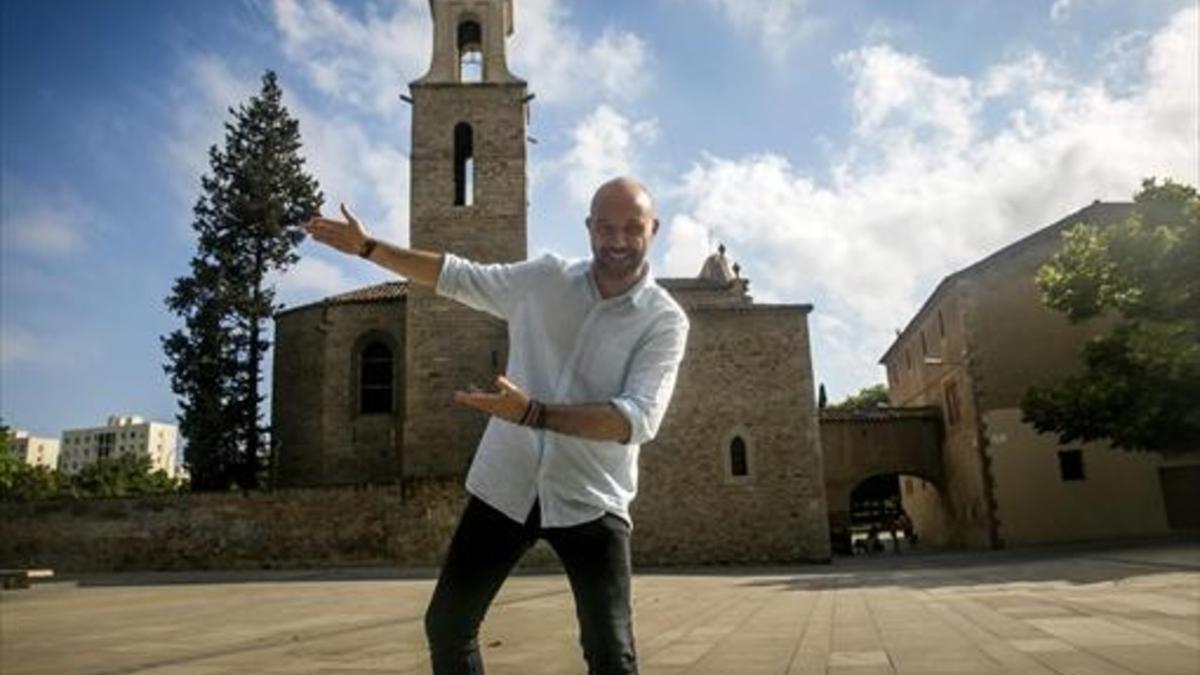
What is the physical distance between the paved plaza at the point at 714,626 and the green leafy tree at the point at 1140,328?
525 cm

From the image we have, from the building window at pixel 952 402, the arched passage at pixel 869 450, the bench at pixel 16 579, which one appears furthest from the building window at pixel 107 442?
the building window at pixel 952 402

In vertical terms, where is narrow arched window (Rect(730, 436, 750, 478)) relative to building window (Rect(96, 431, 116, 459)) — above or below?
below

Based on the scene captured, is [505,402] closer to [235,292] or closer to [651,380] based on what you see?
[651,380]

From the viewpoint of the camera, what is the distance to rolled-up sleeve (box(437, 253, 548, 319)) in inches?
110

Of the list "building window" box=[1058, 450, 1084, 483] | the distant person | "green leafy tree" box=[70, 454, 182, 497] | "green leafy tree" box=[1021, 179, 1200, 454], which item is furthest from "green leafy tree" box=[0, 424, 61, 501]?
"green leafy tree" box=[1021, 179, 1200, 454]

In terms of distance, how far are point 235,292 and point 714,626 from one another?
86.9 ft

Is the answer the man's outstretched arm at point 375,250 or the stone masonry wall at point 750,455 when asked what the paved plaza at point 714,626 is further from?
the stone masonry wall at point 750,455

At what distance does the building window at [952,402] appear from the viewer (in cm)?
3036

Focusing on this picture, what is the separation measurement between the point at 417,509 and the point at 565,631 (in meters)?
15.9

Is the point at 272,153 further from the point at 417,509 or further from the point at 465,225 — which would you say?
the point at 417,509

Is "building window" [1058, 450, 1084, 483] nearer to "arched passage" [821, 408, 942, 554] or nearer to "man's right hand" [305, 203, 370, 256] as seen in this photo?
"arched passage" [821, 408, 942, 554]

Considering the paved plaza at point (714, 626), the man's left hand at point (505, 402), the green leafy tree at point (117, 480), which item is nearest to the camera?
the man's left hand at point (505, 402)

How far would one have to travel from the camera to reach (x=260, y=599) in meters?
14.2

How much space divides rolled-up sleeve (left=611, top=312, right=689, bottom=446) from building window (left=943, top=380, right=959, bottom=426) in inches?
1182
